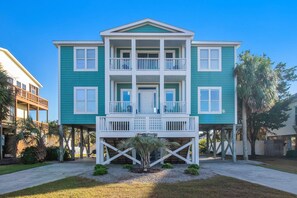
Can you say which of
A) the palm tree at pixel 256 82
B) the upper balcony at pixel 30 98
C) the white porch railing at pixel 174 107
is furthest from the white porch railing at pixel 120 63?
the upper balcony at pixel 30 98

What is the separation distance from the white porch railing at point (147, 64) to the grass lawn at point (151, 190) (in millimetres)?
9498

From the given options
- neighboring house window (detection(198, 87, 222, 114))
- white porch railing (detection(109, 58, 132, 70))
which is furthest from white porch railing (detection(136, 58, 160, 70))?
neighboring house window (detection(198, 87, 222, 114))

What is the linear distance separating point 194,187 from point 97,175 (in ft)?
14.5

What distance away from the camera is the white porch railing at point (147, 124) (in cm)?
1523

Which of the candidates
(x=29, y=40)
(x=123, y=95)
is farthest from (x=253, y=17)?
(x=29, y=40)

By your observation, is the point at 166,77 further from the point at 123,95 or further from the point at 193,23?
the point at 193,23

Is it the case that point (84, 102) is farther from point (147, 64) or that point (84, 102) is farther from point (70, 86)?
point (147, 64)

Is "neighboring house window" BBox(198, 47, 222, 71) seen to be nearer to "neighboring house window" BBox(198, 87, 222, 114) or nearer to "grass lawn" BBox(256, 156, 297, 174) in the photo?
"neighboring house window" BBox(198, 87, 222, 114)

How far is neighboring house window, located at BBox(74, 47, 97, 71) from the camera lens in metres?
18.1

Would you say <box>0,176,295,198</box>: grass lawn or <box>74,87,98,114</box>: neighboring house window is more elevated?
<box>74,87,98,114</box>: neighboring house window

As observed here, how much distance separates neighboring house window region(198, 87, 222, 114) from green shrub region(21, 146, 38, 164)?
37.5 ft

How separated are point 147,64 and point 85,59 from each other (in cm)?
432

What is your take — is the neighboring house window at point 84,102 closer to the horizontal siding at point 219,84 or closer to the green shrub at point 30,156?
the green shrub at point 30,156

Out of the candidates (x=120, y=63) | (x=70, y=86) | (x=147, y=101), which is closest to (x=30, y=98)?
(x=70, y=86)
